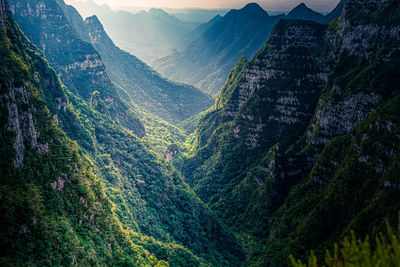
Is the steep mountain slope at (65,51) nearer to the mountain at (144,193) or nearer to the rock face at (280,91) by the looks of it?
the mountain at (144,193)

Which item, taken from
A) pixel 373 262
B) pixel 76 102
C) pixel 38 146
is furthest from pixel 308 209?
pixel 76 102

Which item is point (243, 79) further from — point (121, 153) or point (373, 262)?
point (373, 262)

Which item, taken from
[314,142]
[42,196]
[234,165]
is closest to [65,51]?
[234,165]

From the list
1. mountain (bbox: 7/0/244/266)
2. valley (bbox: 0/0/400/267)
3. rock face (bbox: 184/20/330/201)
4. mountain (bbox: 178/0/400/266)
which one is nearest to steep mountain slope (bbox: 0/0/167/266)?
valley (bbox: 0/0/400/267)

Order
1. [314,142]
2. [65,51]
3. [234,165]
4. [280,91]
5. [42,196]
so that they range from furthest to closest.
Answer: [65,51]
[234,165]
[280,91]
[314,142]
[42,196]

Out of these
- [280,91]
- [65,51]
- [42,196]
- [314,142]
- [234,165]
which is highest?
[65,51]

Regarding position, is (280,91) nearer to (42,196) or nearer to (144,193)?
(144,193)
